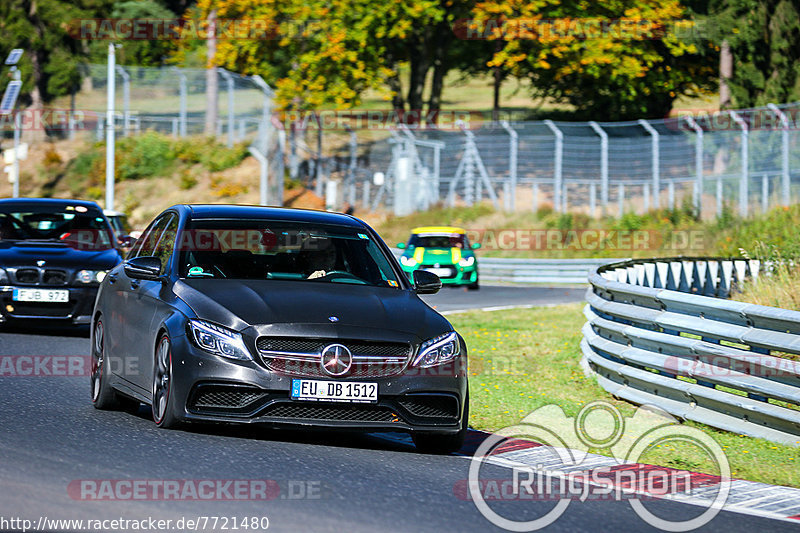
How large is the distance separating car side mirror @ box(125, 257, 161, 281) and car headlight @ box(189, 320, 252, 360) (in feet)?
3.25

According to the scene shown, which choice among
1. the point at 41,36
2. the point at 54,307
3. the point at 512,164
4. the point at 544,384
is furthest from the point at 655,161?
the point at 41,36

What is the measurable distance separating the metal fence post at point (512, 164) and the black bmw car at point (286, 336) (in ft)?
104

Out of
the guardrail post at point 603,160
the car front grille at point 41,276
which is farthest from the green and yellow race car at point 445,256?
the car front grille at point 41,276

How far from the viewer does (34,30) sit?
7088cm

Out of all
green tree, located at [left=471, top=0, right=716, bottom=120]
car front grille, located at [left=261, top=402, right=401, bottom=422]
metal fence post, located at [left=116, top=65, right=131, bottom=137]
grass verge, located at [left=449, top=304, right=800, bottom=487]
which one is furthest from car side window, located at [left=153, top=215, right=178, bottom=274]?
metal fence post, located at [left=116, top=65, right=131, bottom=137]

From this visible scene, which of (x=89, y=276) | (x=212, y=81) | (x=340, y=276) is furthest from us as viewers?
(x=212, y=81)

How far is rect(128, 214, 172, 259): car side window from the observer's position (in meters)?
10.5

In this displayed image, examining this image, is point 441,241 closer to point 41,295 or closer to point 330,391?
point 41,295

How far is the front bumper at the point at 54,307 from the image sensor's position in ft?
52.2

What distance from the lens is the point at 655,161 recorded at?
3934 cm

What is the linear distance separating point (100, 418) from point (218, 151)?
45.3 meters

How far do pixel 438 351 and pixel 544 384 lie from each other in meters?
4.67

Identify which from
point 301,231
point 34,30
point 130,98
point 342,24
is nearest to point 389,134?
point 342,24

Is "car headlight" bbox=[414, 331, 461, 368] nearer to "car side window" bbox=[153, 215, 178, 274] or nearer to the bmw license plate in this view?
the bmw license plate
